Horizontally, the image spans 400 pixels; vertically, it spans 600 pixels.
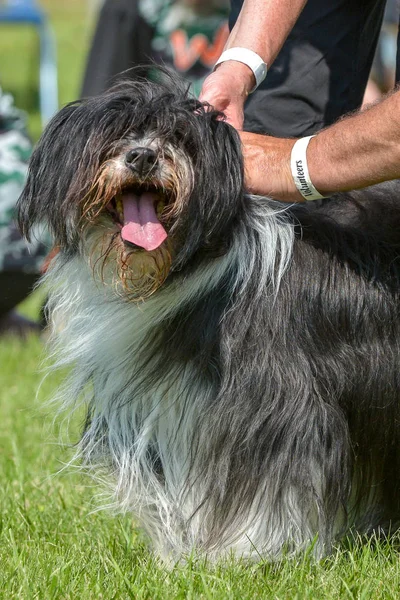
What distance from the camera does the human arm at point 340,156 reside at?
9.86 feet

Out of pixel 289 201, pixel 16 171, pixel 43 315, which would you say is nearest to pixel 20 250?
pixel 16 171

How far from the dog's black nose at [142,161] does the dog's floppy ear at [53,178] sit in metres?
0.17

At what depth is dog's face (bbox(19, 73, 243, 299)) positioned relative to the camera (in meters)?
2.88

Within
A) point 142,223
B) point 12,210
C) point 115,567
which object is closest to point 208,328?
point 142,223

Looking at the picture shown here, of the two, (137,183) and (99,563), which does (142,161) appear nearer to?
(137,183)

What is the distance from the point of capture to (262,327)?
3.09 m

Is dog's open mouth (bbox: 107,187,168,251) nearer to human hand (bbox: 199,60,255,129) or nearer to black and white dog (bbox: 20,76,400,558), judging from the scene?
black and white dog (bbox: 20,76,400,558)

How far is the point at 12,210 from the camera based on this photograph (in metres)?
6.91

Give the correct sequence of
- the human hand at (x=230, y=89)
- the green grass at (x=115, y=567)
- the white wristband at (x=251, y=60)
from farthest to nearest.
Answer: the white wristband at (x=251, y=60)
the human hand at (x=230, y=89)
the green grass at (x=115, y=567)

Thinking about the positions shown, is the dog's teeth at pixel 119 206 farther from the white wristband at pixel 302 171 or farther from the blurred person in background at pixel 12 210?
the blurred person in background at pixel 12 210

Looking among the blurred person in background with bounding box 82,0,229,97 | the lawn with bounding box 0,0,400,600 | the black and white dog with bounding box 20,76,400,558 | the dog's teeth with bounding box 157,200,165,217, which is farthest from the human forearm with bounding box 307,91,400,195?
the blurred person in background with bounding box 82,0,229,97

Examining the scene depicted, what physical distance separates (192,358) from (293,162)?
63 centimetres

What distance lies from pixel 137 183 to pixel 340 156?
1.96ft

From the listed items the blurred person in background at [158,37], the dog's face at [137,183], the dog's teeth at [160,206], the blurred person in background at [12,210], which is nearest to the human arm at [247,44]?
the dog's face at [137,183]
